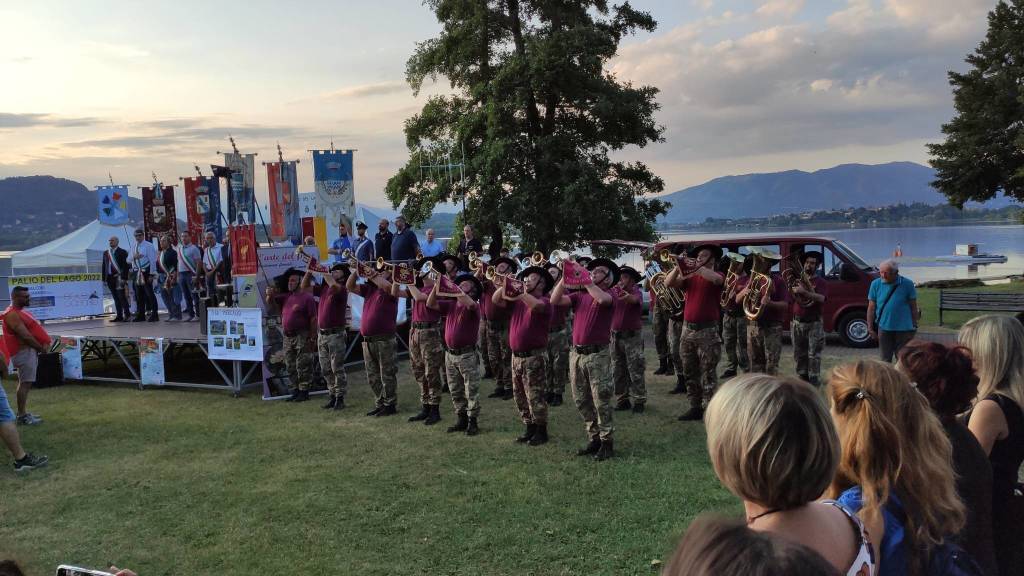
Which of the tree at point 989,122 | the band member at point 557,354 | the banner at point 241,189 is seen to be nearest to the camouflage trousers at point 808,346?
the band member at point 557,354

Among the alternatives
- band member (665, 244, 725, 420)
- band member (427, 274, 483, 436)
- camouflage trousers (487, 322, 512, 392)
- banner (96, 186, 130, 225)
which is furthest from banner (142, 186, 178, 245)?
band member (665, 244, 725, 420)

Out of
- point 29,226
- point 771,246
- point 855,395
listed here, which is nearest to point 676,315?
point 771,246

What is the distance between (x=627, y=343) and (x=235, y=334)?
6.22 meters

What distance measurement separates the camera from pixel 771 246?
42.0 ft

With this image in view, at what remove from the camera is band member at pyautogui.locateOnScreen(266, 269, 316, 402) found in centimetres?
1094

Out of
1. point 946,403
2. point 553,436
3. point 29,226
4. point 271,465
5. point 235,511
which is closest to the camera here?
point 946,403

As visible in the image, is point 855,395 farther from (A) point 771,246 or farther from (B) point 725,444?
(A) point 771,246

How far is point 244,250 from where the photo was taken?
37.8 ft

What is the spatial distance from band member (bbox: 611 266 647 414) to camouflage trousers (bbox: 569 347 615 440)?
6.47ft

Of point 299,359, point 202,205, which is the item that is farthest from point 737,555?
point 202,205

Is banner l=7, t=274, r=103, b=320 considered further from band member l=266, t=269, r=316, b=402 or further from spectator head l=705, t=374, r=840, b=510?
spectator head l=705, t=374, r=840, b=510

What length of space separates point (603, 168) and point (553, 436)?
39.4 ft

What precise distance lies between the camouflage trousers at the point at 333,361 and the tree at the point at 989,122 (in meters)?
25.6

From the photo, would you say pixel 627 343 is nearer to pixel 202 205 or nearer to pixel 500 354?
pixel 500 354
